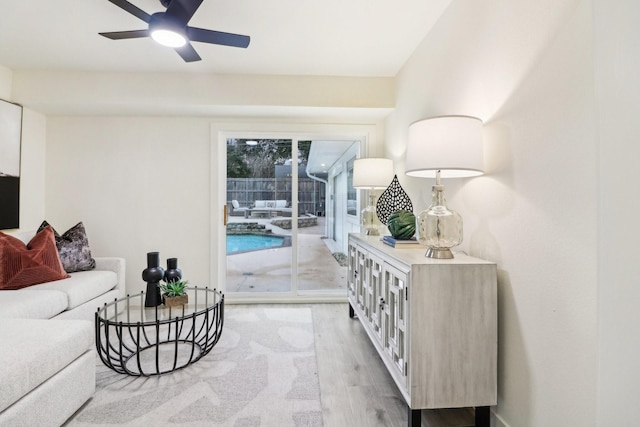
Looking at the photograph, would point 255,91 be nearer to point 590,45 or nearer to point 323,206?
point 323,206

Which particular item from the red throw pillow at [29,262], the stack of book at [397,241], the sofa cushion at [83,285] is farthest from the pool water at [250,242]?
the stack of book at [397,241]

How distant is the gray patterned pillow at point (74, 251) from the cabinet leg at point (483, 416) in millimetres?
3383

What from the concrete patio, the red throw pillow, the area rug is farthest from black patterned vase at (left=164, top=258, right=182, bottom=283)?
the concrete patio

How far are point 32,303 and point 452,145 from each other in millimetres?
2825

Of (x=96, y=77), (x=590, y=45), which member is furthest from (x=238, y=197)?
(x=590, y=45)

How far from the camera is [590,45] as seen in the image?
3.50 feet

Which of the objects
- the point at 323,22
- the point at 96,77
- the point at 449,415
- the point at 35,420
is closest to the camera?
the point at 35,420

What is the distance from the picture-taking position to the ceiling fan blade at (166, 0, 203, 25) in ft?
5.63

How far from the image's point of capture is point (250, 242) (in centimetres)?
384

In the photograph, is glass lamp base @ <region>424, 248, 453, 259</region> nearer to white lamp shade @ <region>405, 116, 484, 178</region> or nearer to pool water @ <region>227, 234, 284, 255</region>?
white lamp shade @ <region>405, 116, 484, 178</region>

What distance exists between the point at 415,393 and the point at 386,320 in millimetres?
A: 441

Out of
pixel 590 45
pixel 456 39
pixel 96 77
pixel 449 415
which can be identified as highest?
pixel 96 77

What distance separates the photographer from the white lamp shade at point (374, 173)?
2.88 m

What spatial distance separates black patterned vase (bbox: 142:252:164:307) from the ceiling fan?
146cm
